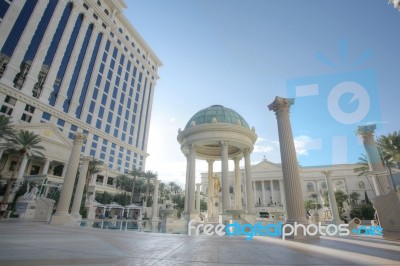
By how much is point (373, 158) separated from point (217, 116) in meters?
15.8

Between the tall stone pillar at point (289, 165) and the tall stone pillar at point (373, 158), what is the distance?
13.1 m

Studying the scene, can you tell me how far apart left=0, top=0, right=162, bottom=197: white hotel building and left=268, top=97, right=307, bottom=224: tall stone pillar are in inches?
1549

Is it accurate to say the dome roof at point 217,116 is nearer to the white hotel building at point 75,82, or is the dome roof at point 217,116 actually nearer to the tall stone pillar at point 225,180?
the tall stone pillar at point 225,180

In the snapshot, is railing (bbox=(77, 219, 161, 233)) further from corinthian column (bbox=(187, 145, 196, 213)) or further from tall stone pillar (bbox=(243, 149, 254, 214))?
tall stone pillar (bbox=(243, 149, 254, 214))

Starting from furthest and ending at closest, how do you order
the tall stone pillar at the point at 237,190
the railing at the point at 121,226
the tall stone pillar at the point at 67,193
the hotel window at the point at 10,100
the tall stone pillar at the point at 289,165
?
1. the hotel window at the point at 10,100
2. the tall stone pillar at the point at 237,190
3. the railing at the point at 121,226
4. the tall stone pillar at the point at 67,193
5. the tall stone pillar at the point at 289,165

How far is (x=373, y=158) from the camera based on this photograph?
772 inches

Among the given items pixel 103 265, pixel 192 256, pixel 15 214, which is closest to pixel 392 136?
pixel 192 256

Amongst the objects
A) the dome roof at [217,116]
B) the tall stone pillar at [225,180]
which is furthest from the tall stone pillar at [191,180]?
the dome roof at [217,116]

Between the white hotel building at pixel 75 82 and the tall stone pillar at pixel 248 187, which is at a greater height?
the white hotel building at pixel 75 82

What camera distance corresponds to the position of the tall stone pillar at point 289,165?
34.3 feet

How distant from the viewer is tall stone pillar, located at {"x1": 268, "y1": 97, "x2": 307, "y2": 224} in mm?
10467

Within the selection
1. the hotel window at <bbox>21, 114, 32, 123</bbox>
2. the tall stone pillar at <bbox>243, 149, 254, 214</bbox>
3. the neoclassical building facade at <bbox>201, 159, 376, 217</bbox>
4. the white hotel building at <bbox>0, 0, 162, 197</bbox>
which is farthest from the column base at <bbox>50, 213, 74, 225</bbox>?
the neoclassical building facade at <bbox>201, 159, 376, 217</bbox>

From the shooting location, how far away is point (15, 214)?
82.1 ft

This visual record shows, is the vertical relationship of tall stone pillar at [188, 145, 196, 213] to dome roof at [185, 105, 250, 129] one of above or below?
below
